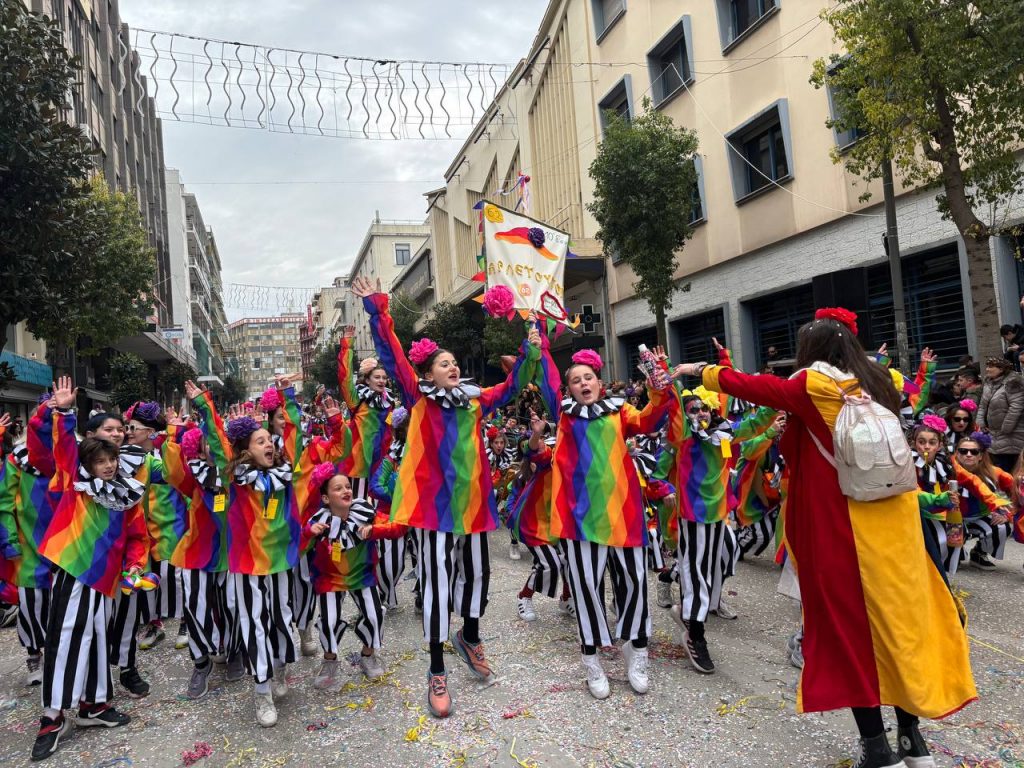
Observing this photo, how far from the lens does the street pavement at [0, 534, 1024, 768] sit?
3420 mm

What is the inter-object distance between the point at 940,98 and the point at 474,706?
333 inches

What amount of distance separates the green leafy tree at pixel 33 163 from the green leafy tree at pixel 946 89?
379 inches

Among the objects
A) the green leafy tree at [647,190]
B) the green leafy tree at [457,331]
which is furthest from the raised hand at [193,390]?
the green leafy tree at [457,331]

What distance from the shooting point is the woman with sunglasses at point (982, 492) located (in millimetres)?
5555

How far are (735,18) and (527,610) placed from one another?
1533cm

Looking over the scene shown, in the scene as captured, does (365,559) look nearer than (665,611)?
Yes

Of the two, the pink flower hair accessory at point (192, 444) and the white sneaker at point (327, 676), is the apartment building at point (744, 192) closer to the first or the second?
the white sneaker at point (327, 676)

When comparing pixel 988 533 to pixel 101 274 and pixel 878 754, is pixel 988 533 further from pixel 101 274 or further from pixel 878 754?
pixel 101 274

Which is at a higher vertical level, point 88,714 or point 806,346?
point 806,346

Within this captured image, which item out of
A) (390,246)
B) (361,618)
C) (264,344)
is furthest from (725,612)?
(264,344)

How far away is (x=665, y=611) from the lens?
567 cm

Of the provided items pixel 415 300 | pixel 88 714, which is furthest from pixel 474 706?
pixel 415 300

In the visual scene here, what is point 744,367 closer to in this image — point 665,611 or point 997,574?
point 997,574

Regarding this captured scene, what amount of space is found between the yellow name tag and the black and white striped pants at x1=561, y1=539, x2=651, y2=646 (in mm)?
1691
